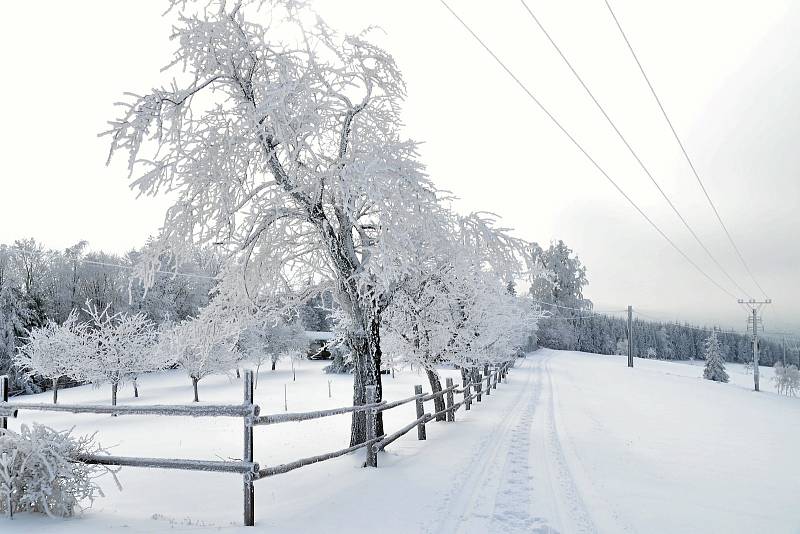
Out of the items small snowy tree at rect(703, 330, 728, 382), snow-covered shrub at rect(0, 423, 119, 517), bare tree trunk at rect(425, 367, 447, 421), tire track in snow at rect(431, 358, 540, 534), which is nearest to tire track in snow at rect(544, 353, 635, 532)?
tire track in snow at rect(431, 358, 540, 534)

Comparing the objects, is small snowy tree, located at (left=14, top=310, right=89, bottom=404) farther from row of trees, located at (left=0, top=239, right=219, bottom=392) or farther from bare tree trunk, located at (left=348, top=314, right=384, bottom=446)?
bare tree trunk, located at (left=348, top=314, right=384, bottom=446)

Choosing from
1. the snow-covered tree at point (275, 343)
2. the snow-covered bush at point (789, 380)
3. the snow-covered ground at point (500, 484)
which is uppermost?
the snow-covered ground at point (500, 484)

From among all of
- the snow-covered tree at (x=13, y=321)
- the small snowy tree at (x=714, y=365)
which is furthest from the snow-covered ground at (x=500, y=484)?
the small snowy tree at (x=714, y=365)

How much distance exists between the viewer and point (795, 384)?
77438 millimetres

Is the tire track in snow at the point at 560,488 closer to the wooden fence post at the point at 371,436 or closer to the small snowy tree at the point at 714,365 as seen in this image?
the wooden fence post at the point at 371,436

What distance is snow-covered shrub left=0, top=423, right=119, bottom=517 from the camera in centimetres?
471

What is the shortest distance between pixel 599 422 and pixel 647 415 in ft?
13.1

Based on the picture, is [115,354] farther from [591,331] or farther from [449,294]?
[591,331]

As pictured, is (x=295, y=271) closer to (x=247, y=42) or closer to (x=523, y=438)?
(x=247, y=42)

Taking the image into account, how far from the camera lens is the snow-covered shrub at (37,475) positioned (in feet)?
15.5

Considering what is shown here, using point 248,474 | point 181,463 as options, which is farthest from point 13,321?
point 248,474

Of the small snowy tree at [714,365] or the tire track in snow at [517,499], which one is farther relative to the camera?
the small snowy tree at [714,365]

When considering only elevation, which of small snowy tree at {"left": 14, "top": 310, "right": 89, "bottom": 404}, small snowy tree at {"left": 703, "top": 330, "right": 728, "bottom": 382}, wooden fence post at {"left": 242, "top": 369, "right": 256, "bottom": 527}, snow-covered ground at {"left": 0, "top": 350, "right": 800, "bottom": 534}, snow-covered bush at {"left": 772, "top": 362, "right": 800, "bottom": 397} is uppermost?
wooden fence post at {"left": 242, "top": 369, "right": 256, "bottom": 527}

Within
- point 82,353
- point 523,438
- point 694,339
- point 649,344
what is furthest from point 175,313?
point 694,339
